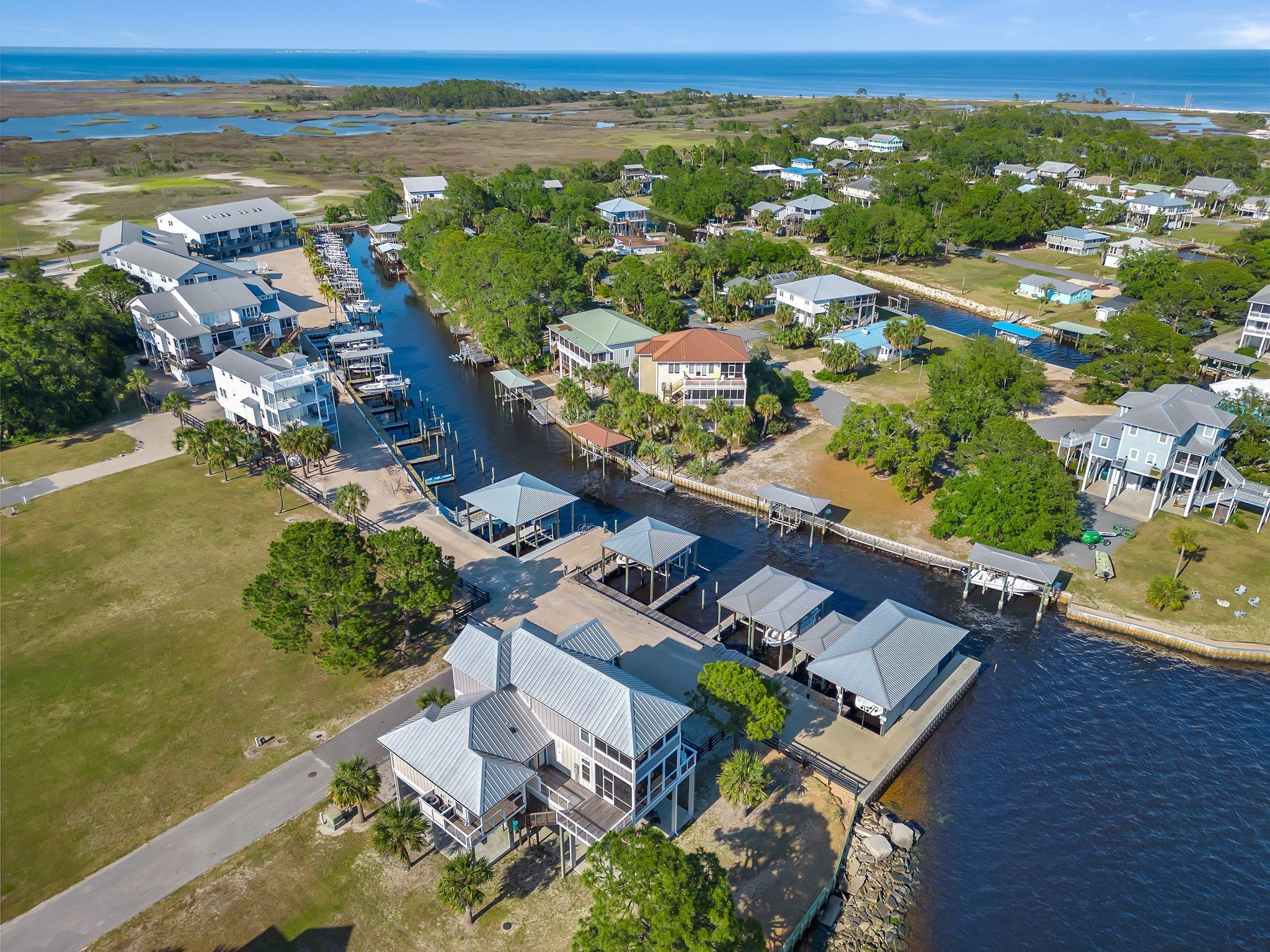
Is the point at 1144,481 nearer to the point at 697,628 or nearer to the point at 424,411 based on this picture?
the point at 697,628

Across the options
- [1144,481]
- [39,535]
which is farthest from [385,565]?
[1144,481]

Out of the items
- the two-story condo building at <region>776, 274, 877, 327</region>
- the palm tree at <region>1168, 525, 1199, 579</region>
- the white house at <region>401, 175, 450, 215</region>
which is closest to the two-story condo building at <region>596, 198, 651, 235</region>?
the white house at <region>401, 175, 450, 215</region>

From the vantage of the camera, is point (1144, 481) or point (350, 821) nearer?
point (350, 821)

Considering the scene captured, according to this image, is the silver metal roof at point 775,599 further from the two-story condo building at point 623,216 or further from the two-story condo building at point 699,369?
the two-story condo building at point 623,216

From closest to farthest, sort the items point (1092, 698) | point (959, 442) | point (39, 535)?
point (1092, 698), point (39, 535), point (959, 442)

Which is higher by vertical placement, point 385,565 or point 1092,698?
point 385,565

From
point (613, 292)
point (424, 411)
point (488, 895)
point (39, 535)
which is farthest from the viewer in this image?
point (613, 292)

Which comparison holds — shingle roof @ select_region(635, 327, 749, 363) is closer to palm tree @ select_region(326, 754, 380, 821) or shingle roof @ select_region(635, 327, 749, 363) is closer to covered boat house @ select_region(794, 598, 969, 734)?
covered boat house @ select_region(794, 598, 969, 734)
